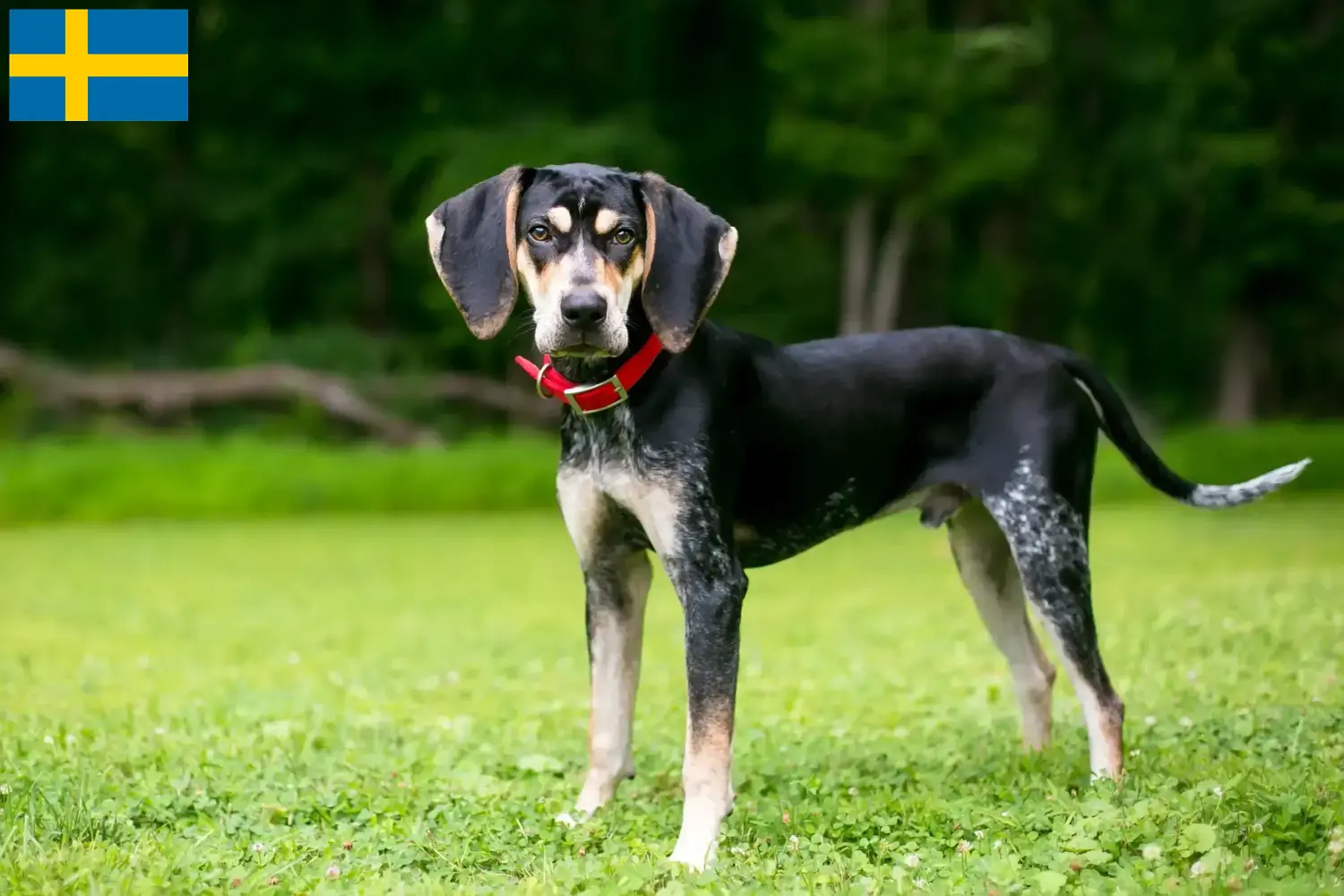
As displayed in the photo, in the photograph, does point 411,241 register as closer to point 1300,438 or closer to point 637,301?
point 1300,438

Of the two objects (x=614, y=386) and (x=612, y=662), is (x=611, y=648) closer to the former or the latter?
(x=612, y=662)

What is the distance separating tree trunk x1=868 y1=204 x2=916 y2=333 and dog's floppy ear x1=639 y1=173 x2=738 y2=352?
890 inches

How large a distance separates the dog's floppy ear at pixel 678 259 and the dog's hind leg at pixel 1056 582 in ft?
5.19

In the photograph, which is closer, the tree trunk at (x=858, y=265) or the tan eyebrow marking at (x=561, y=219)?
the tan eyebrow marking at (x=561, y=219)

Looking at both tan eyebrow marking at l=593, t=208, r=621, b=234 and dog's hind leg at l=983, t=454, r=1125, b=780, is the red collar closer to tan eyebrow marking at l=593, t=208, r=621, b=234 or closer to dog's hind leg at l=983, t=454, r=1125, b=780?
tan eyebrow marking at l=593, t=208, r=621, b=234

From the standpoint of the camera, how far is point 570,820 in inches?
230

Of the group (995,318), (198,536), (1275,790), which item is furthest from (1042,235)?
(1275,790)

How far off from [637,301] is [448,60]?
1100 inches

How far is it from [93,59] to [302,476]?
24.1 feet

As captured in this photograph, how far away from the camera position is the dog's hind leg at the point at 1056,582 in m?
6.10

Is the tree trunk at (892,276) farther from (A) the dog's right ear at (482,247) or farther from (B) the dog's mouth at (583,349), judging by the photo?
(B) the dog's mouth at (583,349)

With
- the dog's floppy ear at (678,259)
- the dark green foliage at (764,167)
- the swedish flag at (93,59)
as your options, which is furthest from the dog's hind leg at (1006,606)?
the dark green foliage at (764,167)

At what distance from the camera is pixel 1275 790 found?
548cm

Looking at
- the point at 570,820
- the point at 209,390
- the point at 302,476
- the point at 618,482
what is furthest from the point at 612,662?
the point at 209,390
